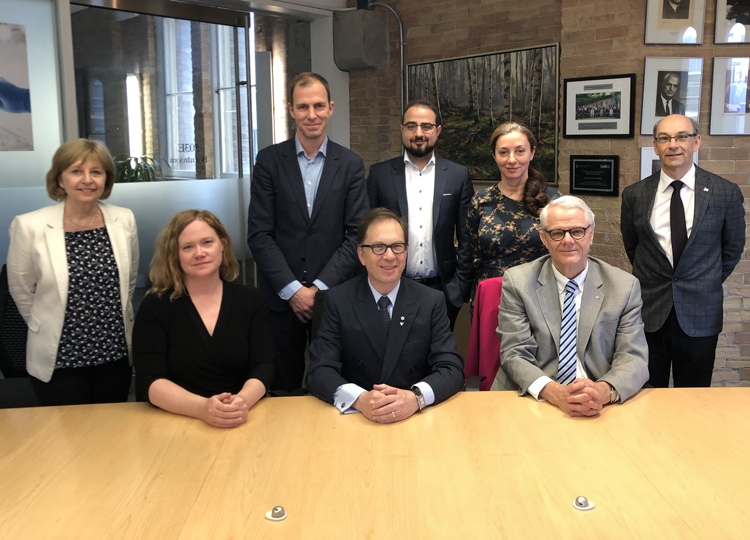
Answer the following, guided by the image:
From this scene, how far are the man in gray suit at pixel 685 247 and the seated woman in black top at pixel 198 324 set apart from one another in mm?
1867

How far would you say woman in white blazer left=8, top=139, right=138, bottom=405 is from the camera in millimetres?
2625

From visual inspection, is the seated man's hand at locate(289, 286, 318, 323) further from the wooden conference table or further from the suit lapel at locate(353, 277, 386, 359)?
the wooden conference table

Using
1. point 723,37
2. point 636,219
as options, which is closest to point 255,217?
point 636,219

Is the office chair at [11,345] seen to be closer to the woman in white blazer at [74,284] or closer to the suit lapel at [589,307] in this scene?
the woman in white blazer at [74,284]

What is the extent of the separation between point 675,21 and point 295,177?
2.71 metres

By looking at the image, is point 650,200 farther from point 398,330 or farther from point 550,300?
point 398,330

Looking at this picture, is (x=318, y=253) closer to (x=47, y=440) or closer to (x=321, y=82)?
(x=321, y=82)

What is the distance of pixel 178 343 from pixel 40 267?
26.2 inches

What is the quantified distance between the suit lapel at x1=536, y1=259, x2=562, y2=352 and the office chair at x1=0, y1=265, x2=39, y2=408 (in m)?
2.07

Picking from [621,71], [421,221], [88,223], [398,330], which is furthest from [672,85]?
[88,223]

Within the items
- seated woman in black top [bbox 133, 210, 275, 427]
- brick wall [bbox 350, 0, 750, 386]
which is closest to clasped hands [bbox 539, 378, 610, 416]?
seated woman in black top [bbox 133, 210, 275, 427]

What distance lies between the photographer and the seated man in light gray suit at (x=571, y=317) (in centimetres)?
245

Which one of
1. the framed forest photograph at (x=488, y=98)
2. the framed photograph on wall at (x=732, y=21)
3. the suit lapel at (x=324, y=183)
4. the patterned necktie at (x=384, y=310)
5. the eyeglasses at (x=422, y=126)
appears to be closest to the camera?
the patterned necktie at (x=384, y=310)

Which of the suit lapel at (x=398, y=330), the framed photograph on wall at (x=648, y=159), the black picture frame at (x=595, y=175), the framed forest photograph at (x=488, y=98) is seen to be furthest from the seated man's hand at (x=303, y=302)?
the framed forest photograph at (x=488, y=98)
